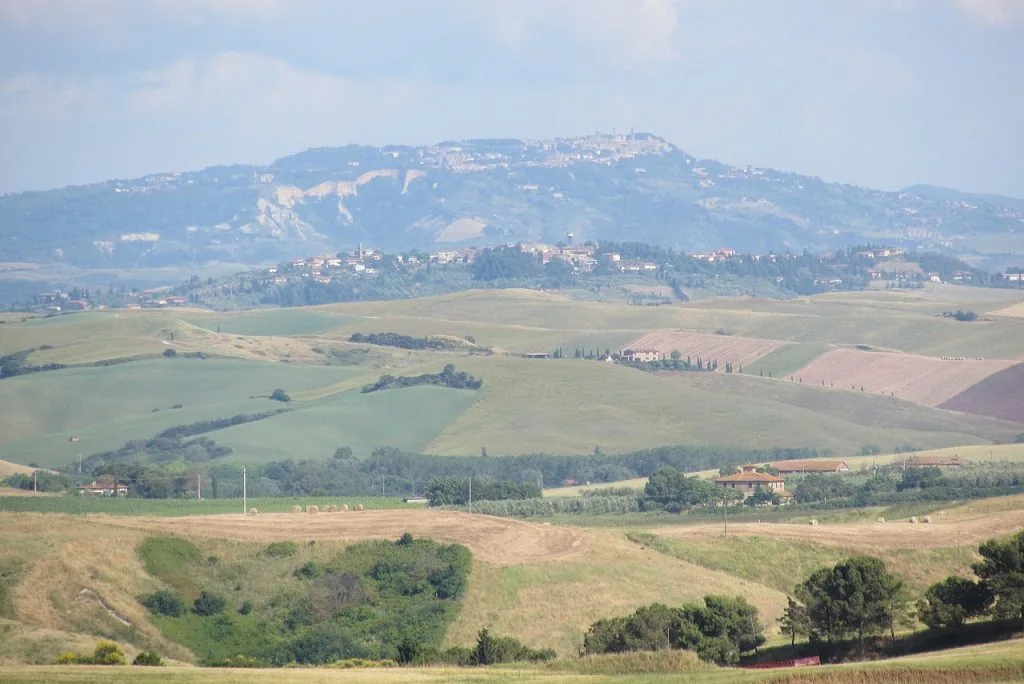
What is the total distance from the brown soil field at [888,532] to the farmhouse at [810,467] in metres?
30.9

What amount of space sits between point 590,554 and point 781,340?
121574 millimetres

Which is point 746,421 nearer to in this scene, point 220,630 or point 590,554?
point 590,554

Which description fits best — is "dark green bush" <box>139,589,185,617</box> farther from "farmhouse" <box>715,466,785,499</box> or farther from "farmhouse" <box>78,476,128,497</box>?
"farmhouse" <box>715,466,785,499</box>

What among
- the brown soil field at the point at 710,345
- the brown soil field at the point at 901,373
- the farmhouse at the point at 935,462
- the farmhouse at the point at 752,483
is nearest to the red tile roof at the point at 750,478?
the farmhouse at the point at 752,483

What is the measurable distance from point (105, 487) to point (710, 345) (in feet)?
300

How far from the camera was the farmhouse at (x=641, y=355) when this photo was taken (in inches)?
7106

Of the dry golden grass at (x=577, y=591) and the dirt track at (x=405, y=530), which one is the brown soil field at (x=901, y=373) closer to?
the dirt track at (x=405, y=530)

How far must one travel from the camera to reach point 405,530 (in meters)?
75.3

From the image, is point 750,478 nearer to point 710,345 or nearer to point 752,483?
point 752,483

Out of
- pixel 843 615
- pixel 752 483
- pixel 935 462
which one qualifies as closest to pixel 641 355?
pixel 935 462

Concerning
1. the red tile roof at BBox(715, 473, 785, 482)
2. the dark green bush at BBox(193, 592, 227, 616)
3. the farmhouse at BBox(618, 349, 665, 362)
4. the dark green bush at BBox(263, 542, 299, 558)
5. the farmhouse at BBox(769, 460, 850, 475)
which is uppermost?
the dark green bush at BBox(263, 542, 299, 558)

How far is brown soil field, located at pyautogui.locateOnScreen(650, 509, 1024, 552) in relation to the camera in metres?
74.2

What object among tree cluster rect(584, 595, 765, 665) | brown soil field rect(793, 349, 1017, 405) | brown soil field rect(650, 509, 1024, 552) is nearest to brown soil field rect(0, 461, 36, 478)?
brown soil field rect(650, 509, 1024, 552)

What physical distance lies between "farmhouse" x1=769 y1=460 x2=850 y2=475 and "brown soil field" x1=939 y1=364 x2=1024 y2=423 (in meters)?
28.2
